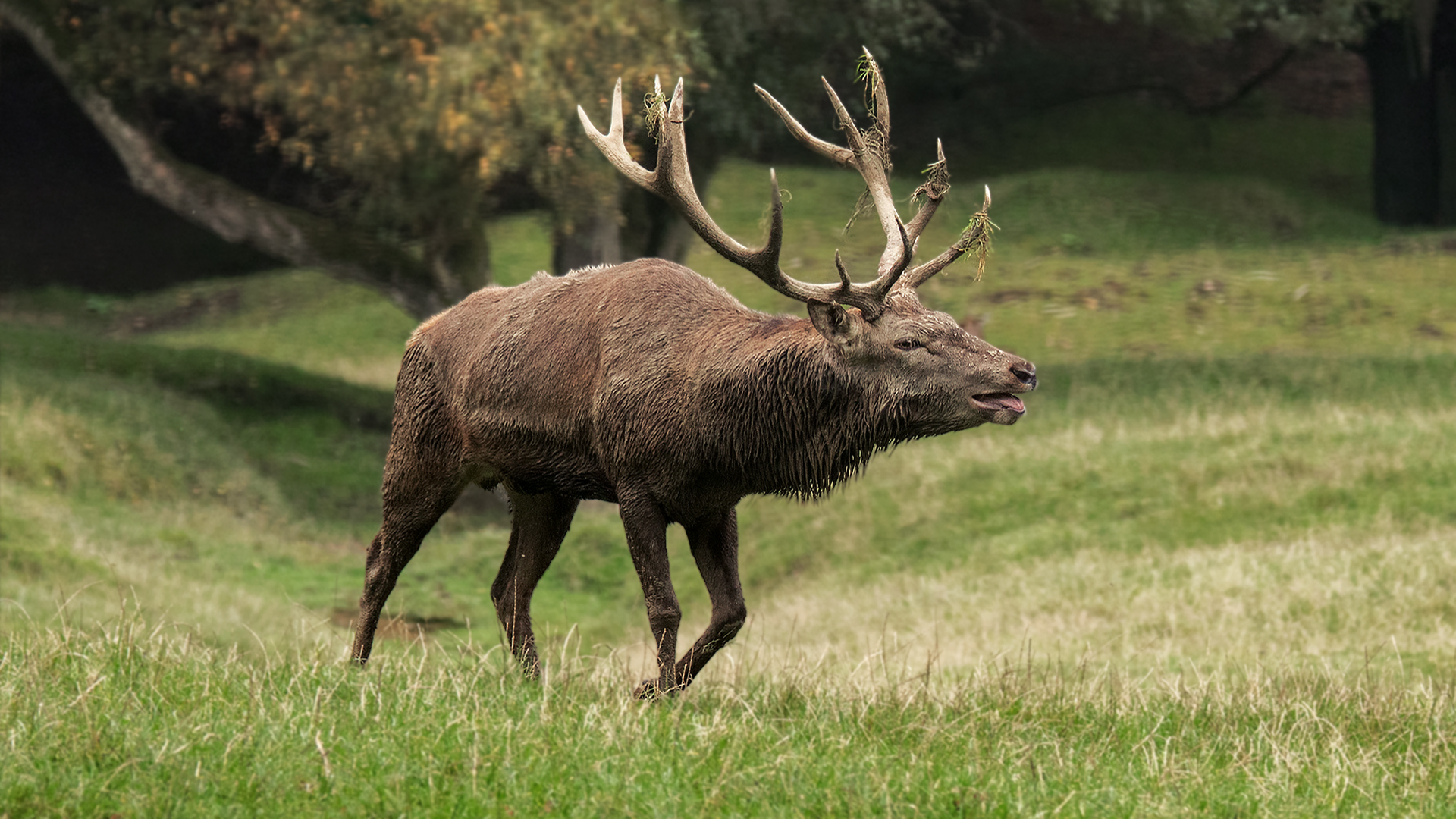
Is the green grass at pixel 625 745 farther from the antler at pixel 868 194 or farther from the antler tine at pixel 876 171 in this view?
the antler tine at pixel 876 171

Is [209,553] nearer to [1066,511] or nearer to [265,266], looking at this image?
[1066,511]

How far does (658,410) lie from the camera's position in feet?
20.3

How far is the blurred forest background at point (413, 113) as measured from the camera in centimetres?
1456

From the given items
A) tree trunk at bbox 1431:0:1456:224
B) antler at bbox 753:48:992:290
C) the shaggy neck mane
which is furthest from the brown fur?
tree trunk at bbox 1431:0:1456:224

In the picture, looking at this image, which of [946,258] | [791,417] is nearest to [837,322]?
[791,417]

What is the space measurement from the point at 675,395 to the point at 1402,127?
73.3 ft

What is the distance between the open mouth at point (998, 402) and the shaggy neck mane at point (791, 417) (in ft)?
1.03

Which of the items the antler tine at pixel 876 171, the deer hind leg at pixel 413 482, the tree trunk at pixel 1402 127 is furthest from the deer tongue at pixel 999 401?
the tree trunk at pixel 1402 127

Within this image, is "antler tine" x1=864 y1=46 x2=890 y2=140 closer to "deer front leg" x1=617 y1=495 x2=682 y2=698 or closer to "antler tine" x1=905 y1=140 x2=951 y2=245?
"antler tine" x1=905 y1=140 x2=951 y2=245

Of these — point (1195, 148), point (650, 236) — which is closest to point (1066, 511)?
point (650, 236)

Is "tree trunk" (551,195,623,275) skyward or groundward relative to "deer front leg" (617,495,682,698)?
groundward

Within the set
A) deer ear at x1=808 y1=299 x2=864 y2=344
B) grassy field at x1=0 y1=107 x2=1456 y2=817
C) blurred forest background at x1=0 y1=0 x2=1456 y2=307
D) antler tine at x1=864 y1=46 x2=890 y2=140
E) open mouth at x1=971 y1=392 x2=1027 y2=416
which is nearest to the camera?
grassy field at x1=0 y1=107 x2=1456 y2=817

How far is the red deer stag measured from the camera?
5.96 m

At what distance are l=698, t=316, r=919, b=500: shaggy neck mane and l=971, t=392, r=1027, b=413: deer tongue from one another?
0.32 metres
